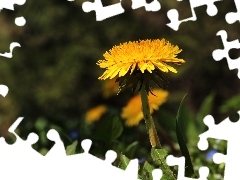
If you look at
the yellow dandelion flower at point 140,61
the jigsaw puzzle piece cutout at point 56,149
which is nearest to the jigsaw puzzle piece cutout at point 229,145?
the yellow dandelion flower at point 140,61

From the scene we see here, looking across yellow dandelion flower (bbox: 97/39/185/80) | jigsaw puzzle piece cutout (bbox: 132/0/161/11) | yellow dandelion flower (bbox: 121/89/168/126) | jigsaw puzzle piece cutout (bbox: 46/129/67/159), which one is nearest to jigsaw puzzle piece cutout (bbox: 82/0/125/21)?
jigsaw puzzle piece cutout (bbox: 132/0/161/11)

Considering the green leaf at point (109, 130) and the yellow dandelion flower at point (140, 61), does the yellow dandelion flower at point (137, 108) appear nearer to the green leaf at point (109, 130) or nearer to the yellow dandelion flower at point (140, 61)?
the green leaf at point (109, 130)

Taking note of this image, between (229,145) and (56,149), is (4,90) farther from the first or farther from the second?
(229,145)

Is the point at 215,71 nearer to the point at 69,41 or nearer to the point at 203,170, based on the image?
the point at 69,41

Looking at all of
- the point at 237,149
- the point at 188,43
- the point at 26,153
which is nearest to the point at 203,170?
the point at 237,149

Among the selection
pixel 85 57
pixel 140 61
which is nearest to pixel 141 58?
pixel 140 61

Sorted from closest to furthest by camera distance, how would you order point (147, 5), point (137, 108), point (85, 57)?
point (147, 5) < point (137, 108) < point (85, 57)
